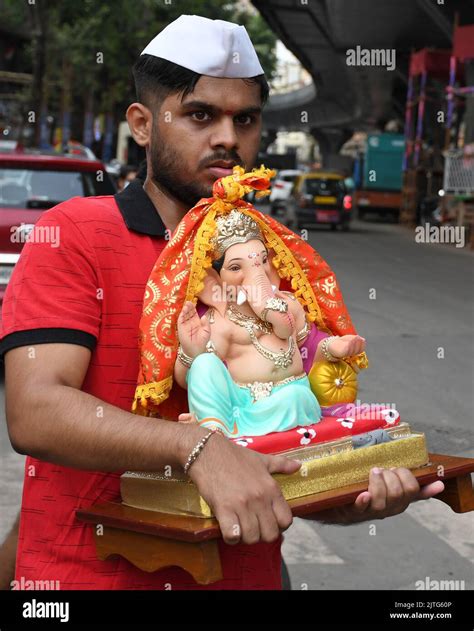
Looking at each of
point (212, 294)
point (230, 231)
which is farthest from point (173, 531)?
point (230, 231)

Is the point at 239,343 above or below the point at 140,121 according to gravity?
below

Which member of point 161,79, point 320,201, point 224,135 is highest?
point 161,79

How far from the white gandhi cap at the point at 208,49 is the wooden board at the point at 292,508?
91 cm

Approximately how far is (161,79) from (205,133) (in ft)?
0.53

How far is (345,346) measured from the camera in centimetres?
247

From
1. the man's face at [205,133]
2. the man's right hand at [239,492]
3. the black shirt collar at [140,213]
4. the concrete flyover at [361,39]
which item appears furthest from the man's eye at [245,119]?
the concrete flyover at [361,39]

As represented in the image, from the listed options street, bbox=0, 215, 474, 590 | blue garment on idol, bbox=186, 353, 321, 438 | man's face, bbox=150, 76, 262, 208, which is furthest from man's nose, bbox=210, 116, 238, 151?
street, bbox=0, 215, 474, 590

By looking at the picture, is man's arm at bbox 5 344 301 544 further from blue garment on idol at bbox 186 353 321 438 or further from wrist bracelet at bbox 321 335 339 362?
wrist bracelet at bbox 321 335 339 362

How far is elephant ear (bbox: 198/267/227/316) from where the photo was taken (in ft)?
7.77

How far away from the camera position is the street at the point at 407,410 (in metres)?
5.58

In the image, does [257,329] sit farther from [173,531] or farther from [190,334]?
[173,531]

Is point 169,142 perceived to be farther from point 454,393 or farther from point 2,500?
point 454,393

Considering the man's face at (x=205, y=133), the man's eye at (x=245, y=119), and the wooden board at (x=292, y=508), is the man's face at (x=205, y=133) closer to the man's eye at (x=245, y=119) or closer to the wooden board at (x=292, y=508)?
the man's eye at (x=245, y=119)

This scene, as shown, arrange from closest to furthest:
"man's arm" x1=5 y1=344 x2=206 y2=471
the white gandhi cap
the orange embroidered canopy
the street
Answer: "man's arm" x1=5 y1=344 x2=206 y2=471
the orange embroidered canopy
the white gandhi cap
the street
